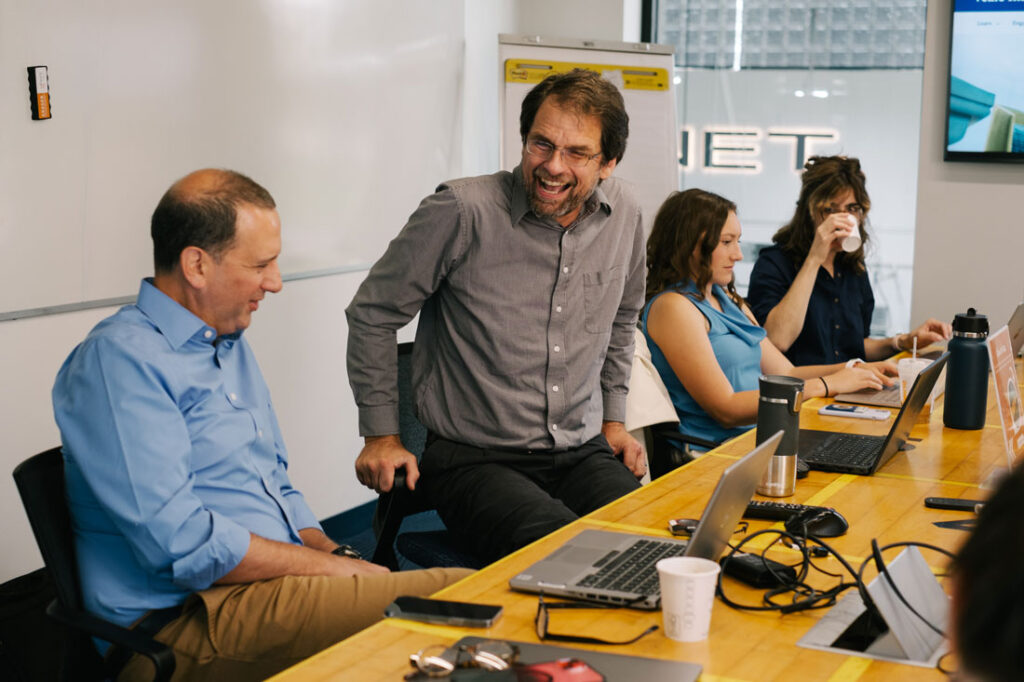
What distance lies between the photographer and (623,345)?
112 inches

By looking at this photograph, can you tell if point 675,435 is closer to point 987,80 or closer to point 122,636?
point 122,636

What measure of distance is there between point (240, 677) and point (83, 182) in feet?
5.61

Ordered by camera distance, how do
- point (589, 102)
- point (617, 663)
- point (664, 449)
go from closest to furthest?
point (617, 663)
point (589, 102)
point (664, 449)

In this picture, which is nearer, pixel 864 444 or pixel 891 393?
pixel 864 444

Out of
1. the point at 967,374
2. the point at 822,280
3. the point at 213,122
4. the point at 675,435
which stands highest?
the point at 213,122

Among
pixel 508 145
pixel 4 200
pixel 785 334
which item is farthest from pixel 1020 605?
pixel 508 145

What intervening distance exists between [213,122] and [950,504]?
2467 mm

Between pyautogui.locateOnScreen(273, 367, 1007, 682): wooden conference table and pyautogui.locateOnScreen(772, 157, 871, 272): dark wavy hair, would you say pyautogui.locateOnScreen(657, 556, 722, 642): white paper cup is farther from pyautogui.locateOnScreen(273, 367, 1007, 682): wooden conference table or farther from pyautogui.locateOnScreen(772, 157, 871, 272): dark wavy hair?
pyautogui.locateOnScreen(772, 157, 871, 272): dark wavy hair

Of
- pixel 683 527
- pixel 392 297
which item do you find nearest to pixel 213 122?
pixel 392 297

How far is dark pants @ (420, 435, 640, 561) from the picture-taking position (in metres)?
2.27

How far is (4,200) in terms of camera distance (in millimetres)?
2738

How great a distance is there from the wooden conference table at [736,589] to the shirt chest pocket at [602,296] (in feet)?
1.41

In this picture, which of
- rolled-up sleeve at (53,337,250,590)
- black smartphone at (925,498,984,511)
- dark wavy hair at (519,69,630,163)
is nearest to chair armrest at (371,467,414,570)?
rolled-up sleeve at (53,337,250,590)

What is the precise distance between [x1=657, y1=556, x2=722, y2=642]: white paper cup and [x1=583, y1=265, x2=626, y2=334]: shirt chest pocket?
1.28 meters
